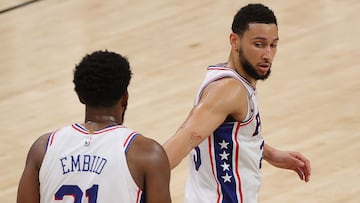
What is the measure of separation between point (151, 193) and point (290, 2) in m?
7.00

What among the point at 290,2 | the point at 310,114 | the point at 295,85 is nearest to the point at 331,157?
the point at 310,114

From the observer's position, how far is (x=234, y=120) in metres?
4.62

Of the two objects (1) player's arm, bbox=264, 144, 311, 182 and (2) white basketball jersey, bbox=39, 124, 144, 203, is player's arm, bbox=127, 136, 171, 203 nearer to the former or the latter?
(2) white basketball jersey, bbox=39, 124, 144, 203

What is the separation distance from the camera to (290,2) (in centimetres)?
1024

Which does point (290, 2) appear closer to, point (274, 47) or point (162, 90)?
point (162, 90)

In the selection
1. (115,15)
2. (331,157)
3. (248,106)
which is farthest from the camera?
(115,15)

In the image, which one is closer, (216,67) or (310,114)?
(216,67)

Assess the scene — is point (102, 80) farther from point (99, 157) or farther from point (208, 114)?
point (208, 114)

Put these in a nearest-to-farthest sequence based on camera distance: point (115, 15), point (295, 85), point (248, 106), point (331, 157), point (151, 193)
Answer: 1. point (151, 193)
2. point (248, 106)
3. point (331, 157)
4. point (295, 85)
5. point (115, 15)

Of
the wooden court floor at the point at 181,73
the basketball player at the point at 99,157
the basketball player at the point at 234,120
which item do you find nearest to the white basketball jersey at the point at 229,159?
the basketball player at the point at 234,120

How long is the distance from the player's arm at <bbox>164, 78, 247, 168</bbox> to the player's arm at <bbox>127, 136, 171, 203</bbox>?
88 cm

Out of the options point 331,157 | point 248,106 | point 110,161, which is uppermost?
point 110,161

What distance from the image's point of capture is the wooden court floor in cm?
696

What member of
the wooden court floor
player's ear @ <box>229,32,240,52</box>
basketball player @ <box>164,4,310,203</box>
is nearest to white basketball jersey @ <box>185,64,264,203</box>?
basketball player @ <box>164,4,310,203</box>
